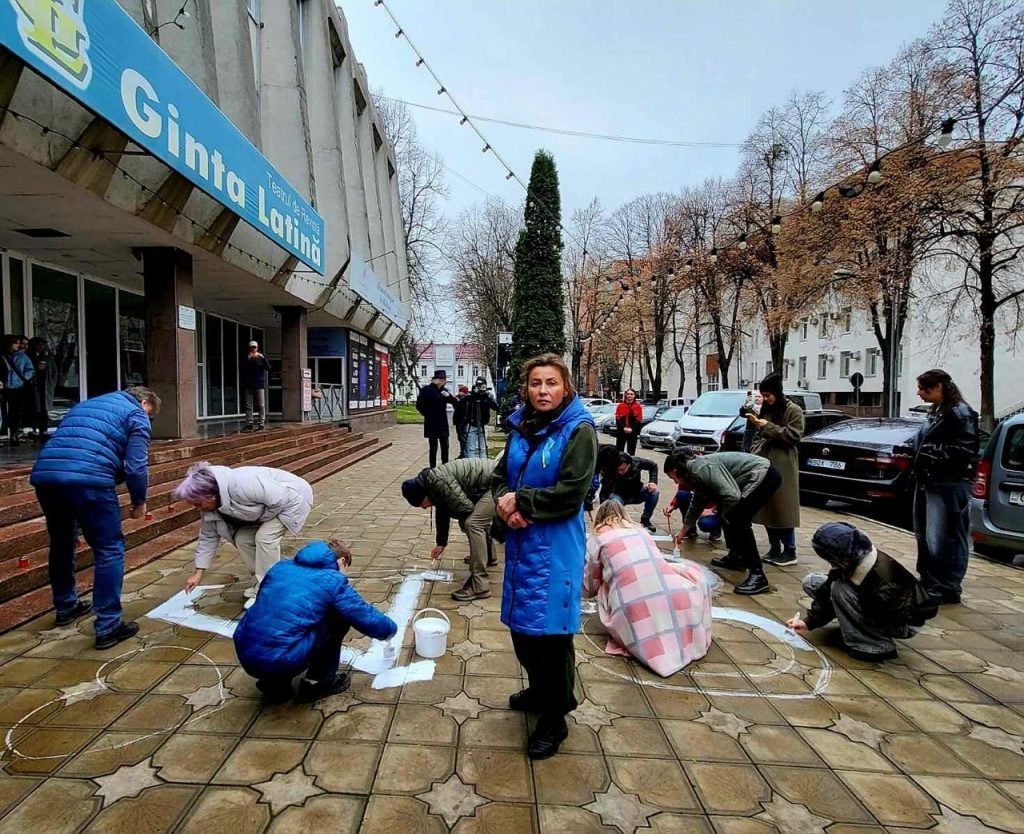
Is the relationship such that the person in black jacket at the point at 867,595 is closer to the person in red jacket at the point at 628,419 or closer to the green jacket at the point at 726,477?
the green jacket at the point at 726,477

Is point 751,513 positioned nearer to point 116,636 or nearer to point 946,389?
point 946,389

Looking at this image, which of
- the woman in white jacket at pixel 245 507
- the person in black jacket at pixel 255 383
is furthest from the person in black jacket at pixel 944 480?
the person in black jacket at pixel 255 383

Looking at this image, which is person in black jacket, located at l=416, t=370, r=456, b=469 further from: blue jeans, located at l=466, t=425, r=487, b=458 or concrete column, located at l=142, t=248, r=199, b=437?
concrete column, located at l=142, t=248, r=199, b=437

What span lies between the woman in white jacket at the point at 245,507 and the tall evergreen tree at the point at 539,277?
1668 cm

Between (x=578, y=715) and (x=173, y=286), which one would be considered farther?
(x=173, y=286)

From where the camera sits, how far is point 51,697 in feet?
9.36

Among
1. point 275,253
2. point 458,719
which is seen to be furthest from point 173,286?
point 458,719

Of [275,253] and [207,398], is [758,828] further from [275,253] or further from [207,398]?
[207,398]

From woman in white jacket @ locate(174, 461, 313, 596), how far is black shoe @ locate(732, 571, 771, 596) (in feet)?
11.4

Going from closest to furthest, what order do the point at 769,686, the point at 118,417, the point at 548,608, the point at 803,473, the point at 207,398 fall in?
the point at 548,608 → the point at 769,686 → the point at 118,417 → the point at 803,473 → the point at 207,398

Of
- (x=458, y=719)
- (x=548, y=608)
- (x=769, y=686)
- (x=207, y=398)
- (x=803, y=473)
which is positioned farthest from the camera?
(x=207, y=398)

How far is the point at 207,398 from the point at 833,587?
49.5ft

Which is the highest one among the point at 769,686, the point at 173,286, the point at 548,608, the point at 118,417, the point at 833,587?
the point at 173,286

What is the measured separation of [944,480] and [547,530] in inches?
148
